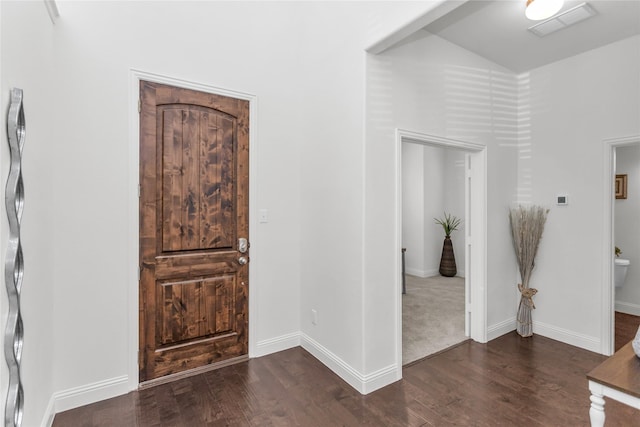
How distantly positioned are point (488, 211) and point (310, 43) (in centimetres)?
242

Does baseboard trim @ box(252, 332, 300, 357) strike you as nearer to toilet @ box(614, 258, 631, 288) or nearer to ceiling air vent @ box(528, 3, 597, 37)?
ceiling air vent @ box(528, 3, 597, 37)

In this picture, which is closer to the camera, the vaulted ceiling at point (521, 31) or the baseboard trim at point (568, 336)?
the vaulted ceiling at point (521, 31)

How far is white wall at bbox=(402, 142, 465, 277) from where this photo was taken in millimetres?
6383

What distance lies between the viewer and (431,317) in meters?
4.01

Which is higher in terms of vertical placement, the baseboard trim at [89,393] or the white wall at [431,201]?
the white wall at [431,201]

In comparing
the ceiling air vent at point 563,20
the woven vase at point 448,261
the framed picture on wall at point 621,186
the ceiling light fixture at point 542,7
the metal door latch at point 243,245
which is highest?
the ceiling air vent at point 563,20

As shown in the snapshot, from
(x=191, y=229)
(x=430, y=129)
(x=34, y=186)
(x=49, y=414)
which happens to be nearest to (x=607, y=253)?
(x=430, y=129)

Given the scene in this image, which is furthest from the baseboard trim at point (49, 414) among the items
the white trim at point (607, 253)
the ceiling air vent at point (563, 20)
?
the ceiling air vent at point (563, 20)

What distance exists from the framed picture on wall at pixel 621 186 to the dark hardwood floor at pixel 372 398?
2.50m

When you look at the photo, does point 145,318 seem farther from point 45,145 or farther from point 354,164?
point 354,164

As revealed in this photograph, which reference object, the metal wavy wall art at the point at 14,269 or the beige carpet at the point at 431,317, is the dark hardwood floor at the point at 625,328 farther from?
the metal wavy wall art at the point at 14,269

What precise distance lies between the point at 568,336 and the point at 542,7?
9.85ft

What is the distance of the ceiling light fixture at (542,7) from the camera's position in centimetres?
212

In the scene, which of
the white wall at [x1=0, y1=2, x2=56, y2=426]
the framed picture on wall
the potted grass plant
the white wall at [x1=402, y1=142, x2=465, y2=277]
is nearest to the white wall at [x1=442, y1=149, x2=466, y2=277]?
the white wall at [x1=402, y1=142, x2=465, y2=277]
